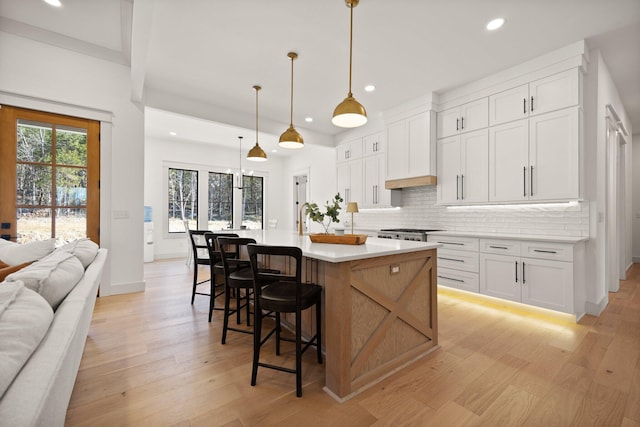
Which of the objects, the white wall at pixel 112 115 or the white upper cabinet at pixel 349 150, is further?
the white upper cabinet at pixel 349 150

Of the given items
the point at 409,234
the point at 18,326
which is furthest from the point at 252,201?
the point at 18,326

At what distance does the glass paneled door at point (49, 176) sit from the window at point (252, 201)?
485 centimetres

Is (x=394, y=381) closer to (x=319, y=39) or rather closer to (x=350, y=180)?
(x=319, y=39)

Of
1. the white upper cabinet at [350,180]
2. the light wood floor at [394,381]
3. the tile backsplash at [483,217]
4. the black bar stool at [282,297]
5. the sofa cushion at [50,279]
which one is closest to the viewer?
the sofa cushion at [50,279]

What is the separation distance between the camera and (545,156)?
10.8ft

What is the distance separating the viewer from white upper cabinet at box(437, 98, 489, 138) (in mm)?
3883

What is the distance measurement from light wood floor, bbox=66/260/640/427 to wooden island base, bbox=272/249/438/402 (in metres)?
0.11

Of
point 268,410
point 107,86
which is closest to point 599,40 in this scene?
point 268,410

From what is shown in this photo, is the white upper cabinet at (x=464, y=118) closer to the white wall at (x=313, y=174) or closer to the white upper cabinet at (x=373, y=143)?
the white upper cabinet at (x=373, y=143)

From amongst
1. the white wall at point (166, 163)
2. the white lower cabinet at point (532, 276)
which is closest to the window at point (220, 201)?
the white wall at point (166, 163)

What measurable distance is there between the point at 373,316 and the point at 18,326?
1.74 metres

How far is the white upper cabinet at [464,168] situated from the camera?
3.88 meters

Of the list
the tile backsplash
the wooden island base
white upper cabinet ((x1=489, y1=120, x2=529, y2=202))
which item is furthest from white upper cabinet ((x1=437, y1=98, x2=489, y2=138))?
the wooden island base

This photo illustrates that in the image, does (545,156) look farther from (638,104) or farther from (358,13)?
(638,104)
